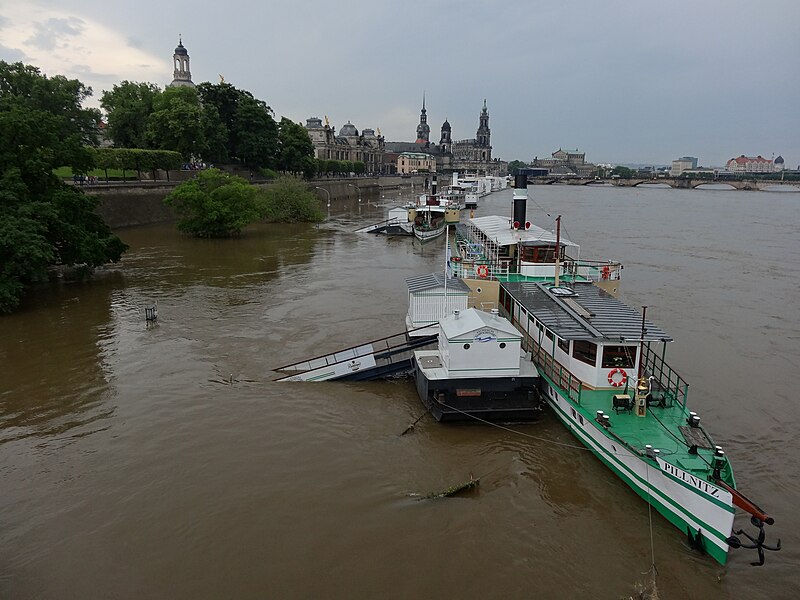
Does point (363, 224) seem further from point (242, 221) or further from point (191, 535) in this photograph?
point (191, 535)

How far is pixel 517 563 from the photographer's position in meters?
11.6

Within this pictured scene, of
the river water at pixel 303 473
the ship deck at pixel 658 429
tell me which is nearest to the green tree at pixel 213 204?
the river water at pixel 303 473

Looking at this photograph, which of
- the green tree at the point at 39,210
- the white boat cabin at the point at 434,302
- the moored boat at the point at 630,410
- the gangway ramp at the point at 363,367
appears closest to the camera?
the moored boat at the point at 630,410

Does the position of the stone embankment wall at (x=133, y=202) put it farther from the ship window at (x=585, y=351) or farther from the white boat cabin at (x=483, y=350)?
the ship window at (x=585, y=351)

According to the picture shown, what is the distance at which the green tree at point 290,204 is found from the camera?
65.4 metres

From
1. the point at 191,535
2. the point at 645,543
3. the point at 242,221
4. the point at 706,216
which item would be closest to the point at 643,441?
the point at 645,543

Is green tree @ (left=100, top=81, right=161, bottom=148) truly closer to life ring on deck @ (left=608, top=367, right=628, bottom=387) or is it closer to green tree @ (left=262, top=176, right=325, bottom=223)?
green tree @ (left=262, top=176, right=325, bottom=223)

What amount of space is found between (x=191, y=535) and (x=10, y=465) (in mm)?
5773

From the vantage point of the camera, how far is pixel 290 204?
216 feet

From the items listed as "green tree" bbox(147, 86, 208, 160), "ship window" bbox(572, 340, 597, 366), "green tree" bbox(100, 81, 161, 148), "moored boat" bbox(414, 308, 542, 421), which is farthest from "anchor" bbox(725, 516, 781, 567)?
"green tree" bbox(100, 81, 161, 148)

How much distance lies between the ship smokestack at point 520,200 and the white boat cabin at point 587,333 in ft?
22.5

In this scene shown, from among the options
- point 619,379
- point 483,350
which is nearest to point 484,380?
point 483,350

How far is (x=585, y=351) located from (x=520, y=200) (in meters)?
12.8

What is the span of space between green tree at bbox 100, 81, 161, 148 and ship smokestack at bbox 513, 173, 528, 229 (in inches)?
2338
